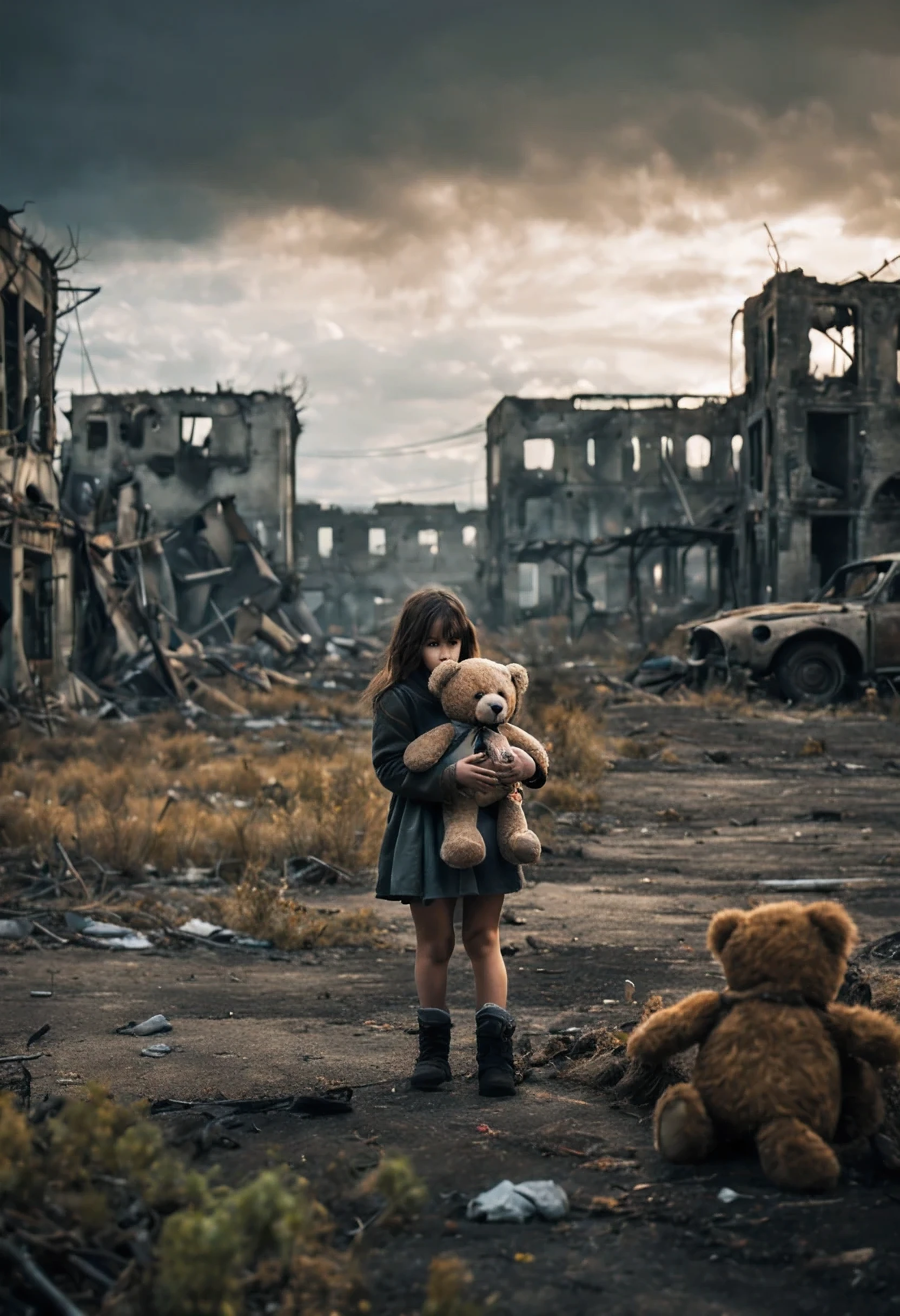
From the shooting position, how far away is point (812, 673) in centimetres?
1791

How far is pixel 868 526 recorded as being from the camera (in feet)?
96.1

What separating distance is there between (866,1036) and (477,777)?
1.31 metres

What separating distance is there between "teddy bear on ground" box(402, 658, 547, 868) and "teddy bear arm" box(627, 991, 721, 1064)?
83cm

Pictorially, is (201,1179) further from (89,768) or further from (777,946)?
(89,768)

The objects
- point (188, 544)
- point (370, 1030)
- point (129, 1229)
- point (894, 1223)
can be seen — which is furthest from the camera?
point (188, 544)

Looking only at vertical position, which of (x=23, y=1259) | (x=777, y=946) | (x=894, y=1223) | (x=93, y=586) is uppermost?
(x=93, y=586)

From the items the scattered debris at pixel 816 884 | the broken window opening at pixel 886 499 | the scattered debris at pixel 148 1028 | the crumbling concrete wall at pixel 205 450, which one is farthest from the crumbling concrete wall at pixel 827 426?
the scattered debris at pixel 148 1028

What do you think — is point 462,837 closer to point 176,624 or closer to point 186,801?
point 186,801

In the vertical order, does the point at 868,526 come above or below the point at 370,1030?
above

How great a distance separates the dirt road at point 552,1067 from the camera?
2301 mm

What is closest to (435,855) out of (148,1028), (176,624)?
→ (148,1028)

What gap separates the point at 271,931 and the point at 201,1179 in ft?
15.1

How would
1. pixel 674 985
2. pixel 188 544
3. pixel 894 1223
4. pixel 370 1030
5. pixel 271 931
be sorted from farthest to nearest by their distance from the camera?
pixel 188 544, pixel 271 931, pixel 674 985, pixel 370 1030, pixel 894 1223

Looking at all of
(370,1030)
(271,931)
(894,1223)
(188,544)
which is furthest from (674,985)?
(188,544)
